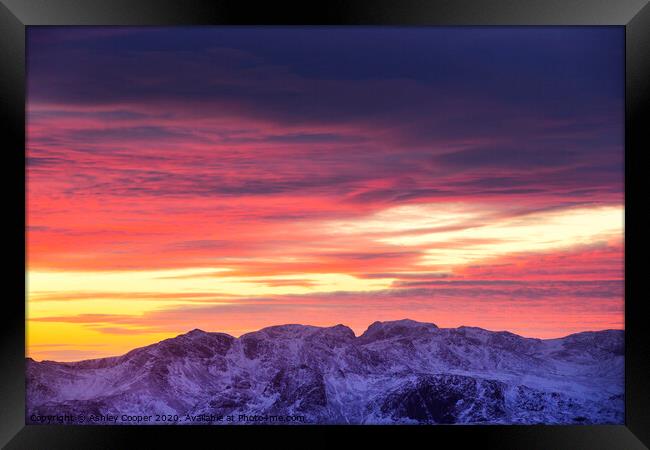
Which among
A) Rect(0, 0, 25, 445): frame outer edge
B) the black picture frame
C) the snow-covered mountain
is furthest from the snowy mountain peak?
A: Rect(0, 0, 25, 445): frame outer edge

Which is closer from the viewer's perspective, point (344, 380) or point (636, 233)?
point (636, 233)

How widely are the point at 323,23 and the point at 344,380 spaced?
3.21 meters

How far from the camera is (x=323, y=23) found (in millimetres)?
6410

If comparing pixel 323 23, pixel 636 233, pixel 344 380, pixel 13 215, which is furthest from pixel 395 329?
pixel 13 215

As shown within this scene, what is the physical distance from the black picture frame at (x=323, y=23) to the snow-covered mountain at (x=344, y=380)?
146 millimetres

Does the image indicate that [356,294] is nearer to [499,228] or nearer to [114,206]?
[499,228]

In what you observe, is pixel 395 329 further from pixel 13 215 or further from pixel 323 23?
pixel 13 215

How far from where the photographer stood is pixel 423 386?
6641 millimetres

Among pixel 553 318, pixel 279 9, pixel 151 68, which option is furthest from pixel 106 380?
pixel 553 318

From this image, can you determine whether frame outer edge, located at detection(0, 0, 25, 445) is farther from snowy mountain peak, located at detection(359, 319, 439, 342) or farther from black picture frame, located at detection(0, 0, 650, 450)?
snowy mountain peak, located at detection(359, 319, 439, 342)

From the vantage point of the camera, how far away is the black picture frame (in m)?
6.30

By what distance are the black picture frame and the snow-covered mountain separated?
146 mm

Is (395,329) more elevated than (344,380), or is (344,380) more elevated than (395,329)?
(395,329)

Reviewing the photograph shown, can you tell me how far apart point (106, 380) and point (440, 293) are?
125 inches
